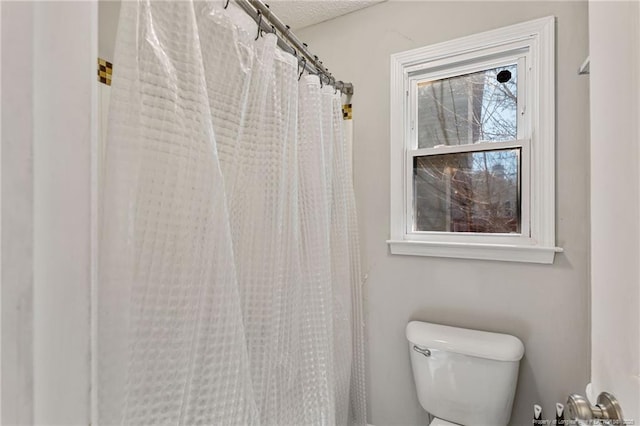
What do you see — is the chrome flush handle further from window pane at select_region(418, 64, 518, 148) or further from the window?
window pane at select_region(418, 64, 518, 148)

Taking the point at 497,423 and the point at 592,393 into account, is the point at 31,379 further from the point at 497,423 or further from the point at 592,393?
the point at 497,423

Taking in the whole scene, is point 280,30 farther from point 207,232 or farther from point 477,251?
point 477,251

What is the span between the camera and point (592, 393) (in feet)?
2.14

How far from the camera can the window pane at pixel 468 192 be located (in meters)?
1.32

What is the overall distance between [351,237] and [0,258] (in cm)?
128

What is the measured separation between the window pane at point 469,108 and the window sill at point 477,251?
0.46 meters

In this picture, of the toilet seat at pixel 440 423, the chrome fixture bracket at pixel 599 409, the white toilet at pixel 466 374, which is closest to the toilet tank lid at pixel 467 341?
the white toilet at pixel 466 374

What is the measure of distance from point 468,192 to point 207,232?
116 centimetres

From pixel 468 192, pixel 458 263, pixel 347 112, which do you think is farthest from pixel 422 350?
pixel 347 112

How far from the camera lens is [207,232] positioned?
657 millimetres

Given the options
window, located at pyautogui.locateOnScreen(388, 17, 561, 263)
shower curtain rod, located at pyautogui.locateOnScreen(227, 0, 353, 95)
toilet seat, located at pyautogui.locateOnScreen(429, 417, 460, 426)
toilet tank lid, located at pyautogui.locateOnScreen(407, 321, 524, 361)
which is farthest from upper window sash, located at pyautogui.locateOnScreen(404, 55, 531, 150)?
toilet seat, located at pyautogui.locateOnScreen(429, 417, 460, 426)

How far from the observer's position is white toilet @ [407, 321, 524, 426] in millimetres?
1159

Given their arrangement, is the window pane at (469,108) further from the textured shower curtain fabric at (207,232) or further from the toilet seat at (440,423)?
the toilet seat at (440,423)

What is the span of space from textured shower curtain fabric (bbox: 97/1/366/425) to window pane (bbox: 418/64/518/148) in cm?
69
